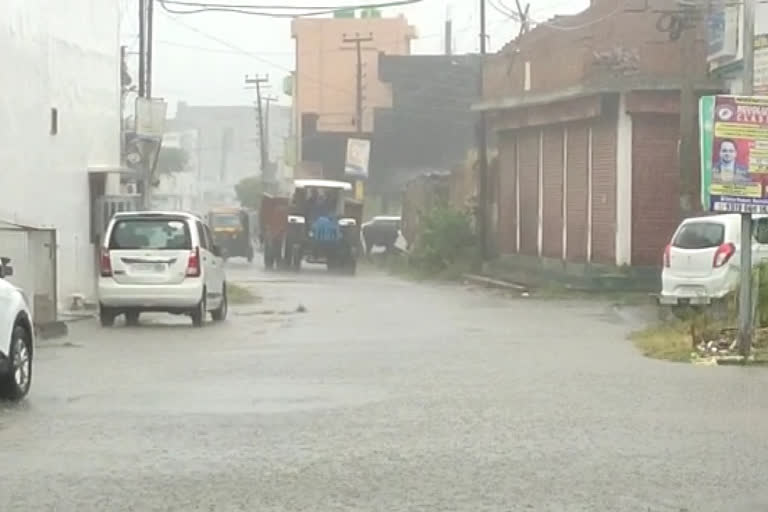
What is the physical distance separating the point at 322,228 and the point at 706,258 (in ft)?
87.0

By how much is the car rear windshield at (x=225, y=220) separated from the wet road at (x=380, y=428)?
138ft

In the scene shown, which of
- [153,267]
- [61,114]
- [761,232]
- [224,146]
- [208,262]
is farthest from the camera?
[224,146]

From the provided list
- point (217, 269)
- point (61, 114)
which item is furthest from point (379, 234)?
point (217, 269)

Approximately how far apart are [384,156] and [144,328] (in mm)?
61848

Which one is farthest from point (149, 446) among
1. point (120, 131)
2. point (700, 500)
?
point (120, 131)

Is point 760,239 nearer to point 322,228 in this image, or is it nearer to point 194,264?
point 194,264

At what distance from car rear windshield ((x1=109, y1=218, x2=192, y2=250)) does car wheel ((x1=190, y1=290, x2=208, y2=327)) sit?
91cm

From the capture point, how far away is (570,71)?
37.9 meters

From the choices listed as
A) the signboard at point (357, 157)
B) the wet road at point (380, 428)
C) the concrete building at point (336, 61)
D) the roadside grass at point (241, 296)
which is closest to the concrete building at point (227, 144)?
the concrete building at point (336, 61)

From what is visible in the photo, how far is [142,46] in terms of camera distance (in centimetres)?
4209

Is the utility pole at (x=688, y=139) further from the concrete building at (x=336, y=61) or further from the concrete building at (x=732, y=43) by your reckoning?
the concrete building at (x=336, y=61)

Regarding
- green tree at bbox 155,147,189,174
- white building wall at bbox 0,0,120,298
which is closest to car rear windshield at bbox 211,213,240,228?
white building wall at bbox 0,0,120,298

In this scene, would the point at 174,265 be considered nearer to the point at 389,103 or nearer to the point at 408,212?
the point at 408,212

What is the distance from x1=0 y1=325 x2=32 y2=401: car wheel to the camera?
13.9 m
